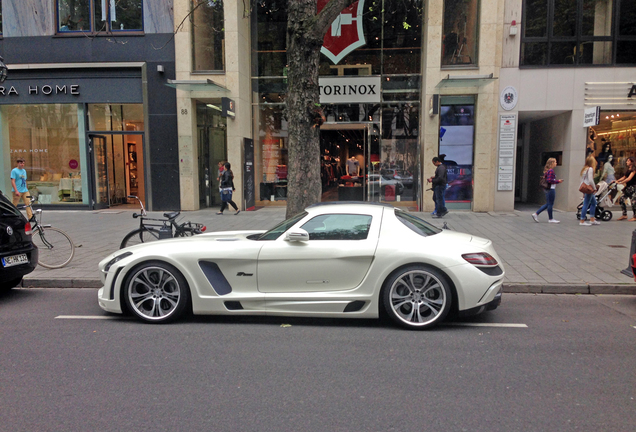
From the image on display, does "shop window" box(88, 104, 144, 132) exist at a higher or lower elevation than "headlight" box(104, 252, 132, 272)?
higher

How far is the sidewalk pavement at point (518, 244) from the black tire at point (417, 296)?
7.08 feet

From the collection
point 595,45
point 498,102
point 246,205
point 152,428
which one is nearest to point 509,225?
point 498,102

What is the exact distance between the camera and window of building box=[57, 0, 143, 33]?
15000mm

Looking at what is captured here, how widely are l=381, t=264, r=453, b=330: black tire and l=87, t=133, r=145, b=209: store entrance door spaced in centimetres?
1359

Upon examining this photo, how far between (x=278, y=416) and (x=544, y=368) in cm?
236

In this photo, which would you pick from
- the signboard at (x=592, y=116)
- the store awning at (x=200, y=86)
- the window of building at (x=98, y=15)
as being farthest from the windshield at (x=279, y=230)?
the window of building at (x=98, y=15)

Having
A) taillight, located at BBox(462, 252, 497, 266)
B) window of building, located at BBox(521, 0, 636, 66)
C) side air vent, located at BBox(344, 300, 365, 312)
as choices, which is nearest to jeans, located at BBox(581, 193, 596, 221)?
window of building, located at BBox(521, 0, 636, 66)

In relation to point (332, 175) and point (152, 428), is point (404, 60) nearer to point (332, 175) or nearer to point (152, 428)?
point (332, 175)

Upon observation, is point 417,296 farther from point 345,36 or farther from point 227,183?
point 345,36

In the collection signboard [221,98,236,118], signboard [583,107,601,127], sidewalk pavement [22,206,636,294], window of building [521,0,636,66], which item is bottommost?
sidewalk pavement [22,206,636,294]

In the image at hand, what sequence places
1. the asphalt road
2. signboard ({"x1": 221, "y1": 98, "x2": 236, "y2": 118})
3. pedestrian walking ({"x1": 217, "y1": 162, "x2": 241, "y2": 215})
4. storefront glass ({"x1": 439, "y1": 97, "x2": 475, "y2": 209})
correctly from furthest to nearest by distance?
storefront glass ({"x1": 439, "y1": 97, "x2": 475, "y2": 209}) → pedestrian walking ({"x1": 217, "y1": 162, "x2": 241, "y2": 215}) → signboard ({"x1": 221, "y1": 98, "x2": 236, "y2": 118}) → the asphalt road

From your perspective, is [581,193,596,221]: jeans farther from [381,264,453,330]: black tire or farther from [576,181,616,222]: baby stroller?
[381,264,453,330]: black tire

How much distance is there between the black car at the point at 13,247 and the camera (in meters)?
5.97

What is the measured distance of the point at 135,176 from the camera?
17578 mm
